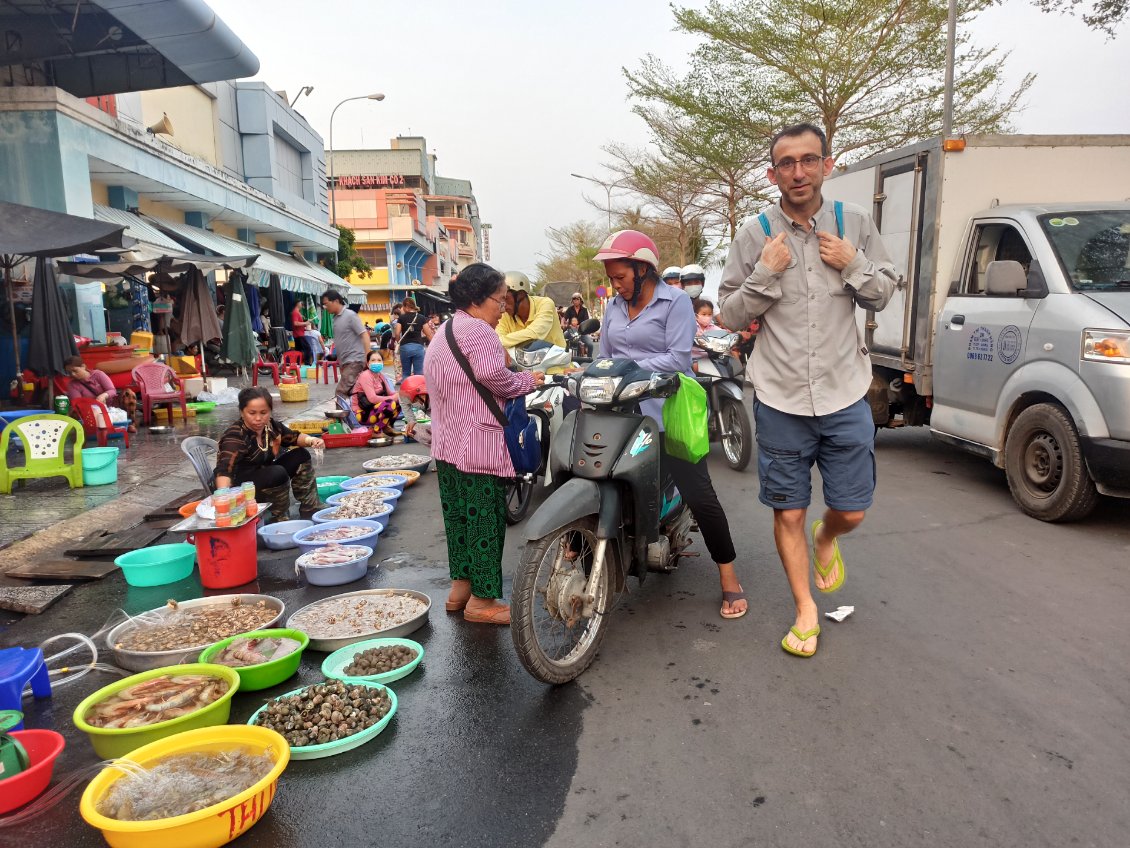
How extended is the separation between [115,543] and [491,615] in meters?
3.30

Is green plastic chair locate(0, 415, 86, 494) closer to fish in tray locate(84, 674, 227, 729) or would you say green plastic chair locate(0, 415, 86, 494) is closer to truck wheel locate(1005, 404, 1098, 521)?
fish in tray locate(84, 674, 227, 729)

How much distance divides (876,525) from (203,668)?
445 centimetres

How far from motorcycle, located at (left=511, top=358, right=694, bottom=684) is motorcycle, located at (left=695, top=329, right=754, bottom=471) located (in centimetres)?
374

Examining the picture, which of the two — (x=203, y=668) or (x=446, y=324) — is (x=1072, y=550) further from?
(x=203, y=668)

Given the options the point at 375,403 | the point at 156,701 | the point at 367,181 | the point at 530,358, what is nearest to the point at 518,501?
the point at 530,358

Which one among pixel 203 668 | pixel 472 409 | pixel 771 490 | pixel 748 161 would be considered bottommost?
pixel 203 668

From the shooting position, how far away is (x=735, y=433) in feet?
24.4

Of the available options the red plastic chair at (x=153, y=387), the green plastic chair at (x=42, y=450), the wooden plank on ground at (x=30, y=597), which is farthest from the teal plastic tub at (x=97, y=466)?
the red plastic chair at (x=153, y=387)

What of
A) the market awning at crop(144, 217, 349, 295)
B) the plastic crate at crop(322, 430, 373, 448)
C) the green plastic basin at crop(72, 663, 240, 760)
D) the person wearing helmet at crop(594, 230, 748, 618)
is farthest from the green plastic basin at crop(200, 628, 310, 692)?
the market awning at crop(144, 217, 349, 295)

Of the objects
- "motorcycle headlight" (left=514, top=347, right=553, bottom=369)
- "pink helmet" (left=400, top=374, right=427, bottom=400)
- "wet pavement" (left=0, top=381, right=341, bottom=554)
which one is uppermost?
"motorcycle headlight" (left=514, top=347, right=553, bottom=369)

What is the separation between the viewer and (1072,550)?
481cm

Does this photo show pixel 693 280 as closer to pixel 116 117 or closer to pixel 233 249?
pixel 116 117

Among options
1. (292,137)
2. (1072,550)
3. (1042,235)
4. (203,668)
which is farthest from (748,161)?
(203,668)

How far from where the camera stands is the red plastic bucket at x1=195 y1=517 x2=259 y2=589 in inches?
183
